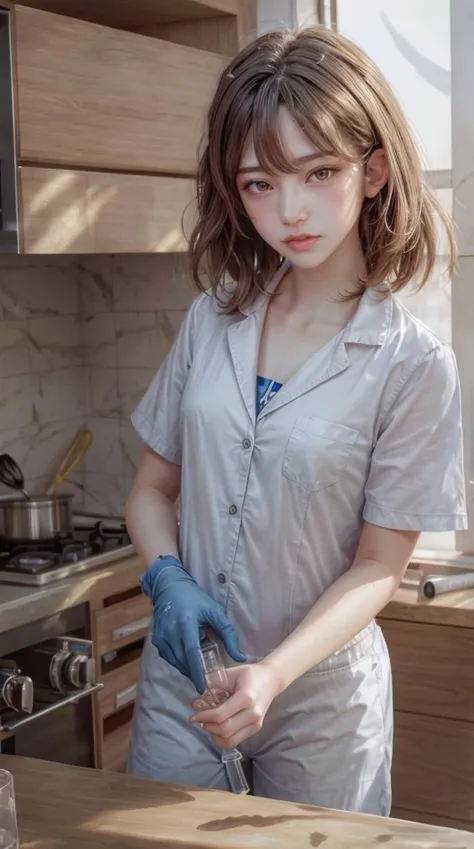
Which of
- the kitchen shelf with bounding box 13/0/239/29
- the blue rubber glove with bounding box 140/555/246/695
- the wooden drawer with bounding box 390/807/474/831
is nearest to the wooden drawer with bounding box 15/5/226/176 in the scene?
the kitchen shelf with bounding box 13/0/239/29

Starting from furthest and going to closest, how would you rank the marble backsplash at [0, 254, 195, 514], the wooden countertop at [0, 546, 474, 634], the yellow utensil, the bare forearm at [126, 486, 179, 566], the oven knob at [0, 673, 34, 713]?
the yellow utensil < the marble backsplash at [0, 254, 195, 514] < the wooden countertop at [0, 546, 474, 634] < the oven knob at [0, 673, 34, 713] < the bare forearm at [126, 486, 179, 566]

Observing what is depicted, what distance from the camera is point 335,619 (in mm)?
1465

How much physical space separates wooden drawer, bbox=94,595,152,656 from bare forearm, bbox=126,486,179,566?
0.88 meters

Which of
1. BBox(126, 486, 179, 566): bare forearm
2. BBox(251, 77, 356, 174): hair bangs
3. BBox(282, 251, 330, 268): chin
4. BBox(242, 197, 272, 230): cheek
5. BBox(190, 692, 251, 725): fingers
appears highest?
BBox(251, 77, 356, 174): hair bangs

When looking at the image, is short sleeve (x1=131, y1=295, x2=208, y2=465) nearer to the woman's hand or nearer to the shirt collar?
the shirt collar

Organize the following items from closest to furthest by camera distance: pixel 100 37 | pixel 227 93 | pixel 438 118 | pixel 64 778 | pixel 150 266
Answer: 1. pixel 64 778
2. pixel 227 93
3. pixel 100 37
4. pixel 438 118
5. pixel 150 266

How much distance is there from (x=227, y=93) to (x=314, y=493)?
1.76 feet

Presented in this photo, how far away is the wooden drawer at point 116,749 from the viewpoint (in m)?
2.57

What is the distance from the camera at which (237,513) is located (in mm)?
1576

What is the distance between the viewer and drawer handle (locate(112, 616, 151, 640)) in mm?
2584

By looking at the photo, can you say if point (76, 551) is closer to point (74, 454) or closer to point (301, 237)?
point (74, 454)

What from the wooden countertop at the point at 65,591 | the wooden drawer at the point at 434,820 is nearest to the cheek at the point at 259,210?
the wooden countertop at the point at 65,591

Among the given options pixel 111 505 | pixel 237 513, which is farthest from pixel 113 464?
pixel 237 513

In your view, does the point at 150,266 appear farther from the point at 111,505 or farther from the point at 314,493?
the point at 314,493
